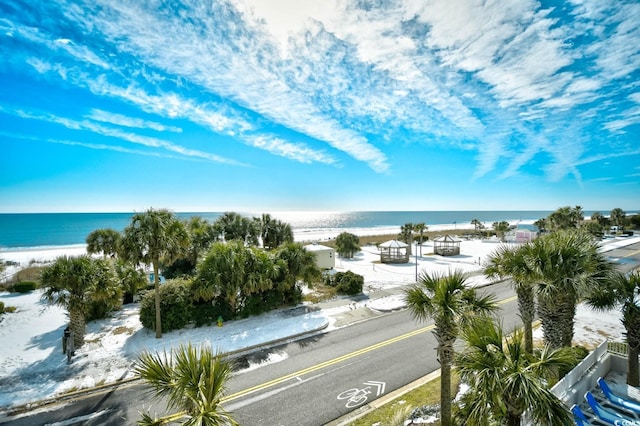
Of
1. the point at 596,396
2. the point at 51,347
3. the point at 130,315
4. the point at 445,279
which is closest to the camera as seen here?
the point at 445,279

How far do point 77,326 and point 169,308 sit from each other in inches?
145

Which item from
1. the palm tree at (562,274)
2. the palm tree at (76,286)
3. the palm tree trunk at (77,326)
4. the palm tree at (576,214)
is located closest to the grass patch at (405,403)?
the palm tree at (562,274)

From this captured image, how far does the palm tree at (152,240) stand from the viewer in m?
13.4

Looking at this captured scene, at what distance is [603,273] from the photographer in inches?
374

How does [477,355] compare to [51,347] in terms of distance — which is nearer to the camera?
[477,355]

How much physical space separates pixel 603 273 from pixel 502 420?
22.9ft

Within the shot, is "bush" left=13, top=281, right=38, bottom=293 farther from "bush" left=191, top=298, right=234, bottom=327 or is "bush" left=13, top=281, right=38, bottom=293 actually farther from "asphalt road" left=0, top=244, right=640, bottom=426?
"asphalt road" left=0, top=244, right=640, bottom=426

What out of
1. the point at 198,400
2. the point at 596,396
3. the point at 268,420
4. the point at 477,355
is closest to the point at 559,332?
the point at 596,396

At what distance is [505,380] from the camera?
17.0ft

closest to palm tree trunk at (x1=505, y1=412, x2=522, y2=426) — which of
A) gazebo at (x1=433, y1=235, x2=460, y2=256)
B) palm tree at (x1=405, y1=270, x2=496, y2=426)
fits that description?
palm tree at (x1=405, y1=270, x2=496, y2=426)

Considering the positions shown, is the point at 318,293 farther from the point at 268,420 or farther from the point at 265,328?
the point at 268,420

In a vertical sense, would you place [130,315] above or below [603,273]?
below

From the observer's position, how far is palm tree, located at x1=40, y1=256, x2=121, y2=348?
1234 cm

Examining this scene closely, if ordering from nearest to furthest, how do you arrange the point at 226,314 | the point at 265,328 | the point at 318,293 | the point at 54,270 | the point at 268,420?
the point at 268,420 < the point at 54,270 < the point at 265,328 < the point at 226,314 < the point at 318,293
